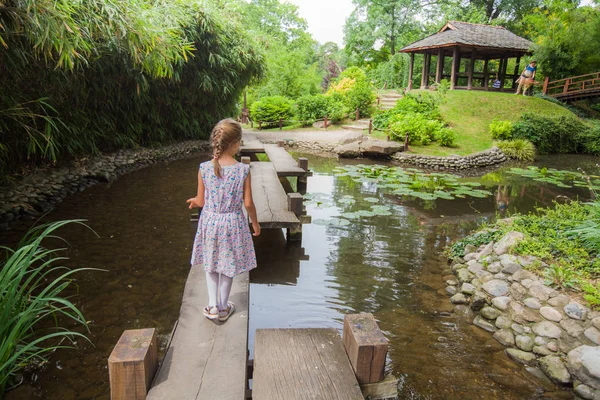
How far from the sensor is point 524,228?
462 centimetres

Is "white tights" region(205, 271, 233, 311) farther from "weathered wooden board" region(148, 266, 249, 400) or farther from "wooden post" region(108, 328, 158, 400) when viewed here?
"wooden post" region(108, 328, 158, 400)

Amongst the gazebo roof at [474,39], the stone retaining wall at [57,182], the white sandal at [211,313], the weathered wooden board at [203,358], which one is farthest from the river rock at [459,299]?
the gazebo roof at [474,39]

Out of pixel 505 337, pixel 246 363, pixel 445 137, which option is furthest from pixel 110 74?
pixel 445 137

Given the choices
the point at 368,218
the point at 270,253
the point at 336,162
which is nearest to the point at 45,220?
the point at 270,253

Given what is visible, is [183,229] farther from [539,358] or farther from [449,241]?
[539,358]

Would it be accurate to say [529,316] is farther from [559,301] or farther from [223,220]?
[223,220]

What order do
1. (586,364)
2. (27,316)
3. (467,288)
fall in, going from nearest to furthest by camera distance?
(27,316)
(586,364)
(467,288)

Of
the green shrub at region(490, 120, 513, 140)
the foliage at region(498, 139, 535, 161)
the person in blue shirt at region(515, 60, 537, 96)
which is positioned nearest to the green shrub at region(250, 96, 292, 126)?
the green shrub at region(490, 120, 513, 140)

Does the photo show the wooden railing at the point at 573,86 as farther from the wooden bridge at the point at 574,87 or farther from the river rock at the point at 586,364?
the river rock at the point at 586,364

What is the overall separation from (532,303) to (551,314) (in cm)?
20

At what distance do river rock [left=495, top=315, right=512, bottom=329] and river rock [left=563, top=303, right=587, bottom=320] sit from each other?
1.57 feet

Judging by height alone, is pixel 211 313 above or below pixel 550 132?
below

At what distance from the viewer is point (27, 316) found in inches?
82.0

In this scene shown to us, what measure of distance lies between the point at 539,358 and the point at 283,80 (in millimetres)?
21828
